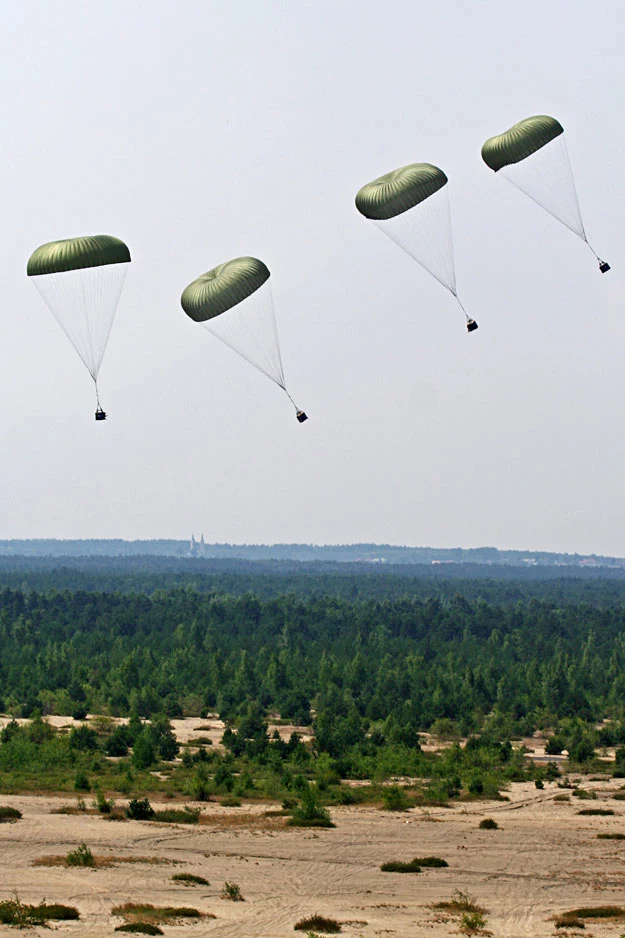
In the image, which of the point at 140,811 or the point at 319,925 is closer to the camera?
the point at 319,925

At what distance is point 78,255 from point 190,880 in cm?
2619

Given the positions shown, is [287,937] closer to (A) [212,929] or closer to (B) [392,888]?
(A) [212,929]

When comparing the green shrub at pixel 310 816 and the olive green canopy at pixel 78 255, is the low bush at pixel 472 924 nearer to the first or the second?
the green shrub at pixel 310 816

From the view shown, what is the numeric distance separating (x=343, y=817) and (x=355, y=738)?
83.4 feet

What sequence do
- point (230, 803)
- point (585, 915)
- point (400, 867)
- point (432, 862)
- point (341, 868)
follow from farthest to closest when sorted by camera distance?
point (230, 803) → point (432, 862) → point (341, 868) → point (400, 867) → point (585, 915)

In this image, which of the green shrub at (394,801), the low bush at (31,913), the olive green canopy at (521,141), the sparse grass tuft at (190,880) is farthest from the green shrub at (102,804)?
the olive green canopy at (521,141)

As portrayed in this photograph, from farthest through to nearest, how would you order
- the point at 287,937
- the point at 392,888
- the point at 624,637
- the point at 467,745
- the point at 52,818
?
the point at 624,637, the point at 467,745, the point at 52,818, the point at 392,888, the point at 287,937

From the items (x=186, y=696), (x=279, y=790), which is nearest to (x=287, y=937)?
(x=279, y=790)

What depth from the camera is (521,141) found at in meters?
62.8

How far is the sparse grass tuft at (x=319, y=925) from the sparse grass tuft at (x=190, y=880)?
302 inches

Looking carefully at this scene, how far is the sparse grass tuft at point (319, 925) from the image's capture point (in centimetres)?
5028

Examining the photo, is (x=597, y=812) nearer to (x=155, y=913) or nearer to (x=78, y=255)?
(x=155, y=913)

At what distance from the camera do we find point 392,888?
58719 mm

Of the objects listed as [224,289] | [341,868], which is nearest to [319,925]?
[341,868]
